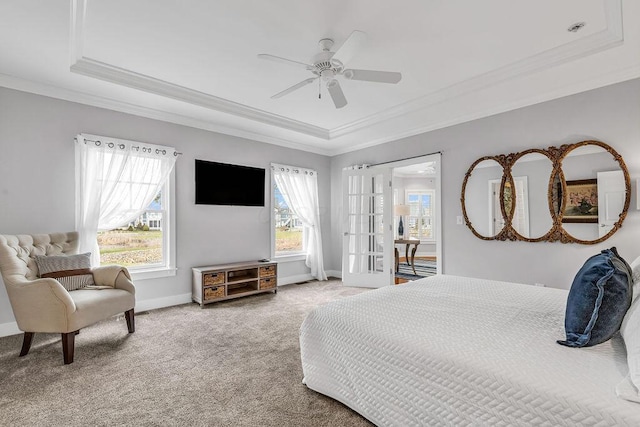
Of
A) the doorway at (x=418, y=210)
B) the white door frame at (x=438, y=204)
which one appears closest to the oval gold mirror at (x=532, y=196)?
the white door frame at (x=438, y=204)

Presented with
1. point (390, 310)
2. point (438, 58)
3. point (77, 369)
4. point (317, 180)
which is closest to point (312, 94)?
point (438, 58)

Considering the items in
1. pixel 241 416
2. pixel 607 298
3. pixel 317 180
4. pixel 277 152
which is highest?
pixel 277 152

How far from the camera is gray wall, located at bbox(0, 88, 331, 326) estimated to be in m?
3.08

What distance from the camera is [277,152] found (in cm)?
523

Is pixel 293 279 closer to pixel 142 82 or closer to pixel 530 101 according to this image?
pixel 142 82

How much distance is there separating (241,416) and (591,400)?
168 centimetres

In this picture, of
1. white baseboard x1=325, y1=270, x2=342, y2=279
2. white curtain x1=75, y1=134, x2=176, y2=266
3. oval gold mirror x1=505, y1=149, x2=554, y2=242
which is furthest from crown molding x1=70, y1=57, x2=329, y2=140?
oval gold mirror x1=505, y1=149, x2=554, y2=242

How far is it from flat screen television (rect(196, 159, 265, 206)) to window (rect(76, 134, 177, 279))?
1.35 feet

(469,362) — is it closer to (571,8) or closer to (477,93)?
(571,8)

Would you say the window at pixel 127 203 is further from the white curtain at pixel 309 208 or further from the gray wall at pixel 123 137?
the white curtain at pixel 309 208

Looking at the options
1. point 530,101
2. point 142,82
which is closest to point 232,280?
point 142,82

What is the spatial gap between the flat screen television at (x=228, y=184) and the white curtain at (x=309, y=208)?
654 mm

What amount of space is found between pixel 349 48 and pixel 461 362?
6.96 ft

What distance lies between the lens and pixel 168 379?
A: 7.22ft
